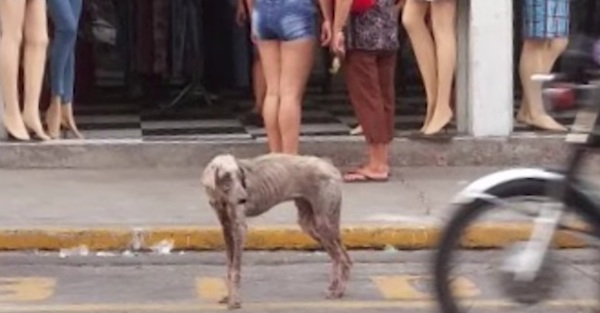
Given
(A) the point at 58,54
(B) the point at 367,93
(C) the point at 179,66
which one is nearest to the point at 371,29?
(B) the point at 367,93

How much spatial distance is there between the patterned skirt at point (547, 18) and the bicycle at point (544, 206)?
576cm

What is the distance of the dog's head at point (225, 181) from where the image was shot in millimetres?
7449

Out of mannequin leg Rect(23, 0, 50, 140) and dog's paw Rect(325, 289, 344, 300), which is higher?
mannequin leg Rect(23, 0, 50, 140)

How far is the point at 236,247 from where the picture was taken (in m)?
7.54

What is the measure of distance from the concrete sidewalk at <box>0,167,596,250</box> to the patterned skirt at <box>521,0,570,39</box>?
1029mm

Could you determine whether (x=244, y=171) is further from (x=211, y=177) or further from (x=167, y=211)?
(x=167, y=211)

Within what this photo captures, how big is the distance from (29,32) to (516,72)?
3576 millimetres

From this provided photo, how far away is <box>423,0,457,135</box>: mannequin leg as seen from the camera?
1141 centimetres

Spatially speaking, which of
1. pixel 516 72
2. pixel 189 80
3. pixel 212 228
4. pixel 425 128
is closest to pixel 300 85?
pixel 212 228

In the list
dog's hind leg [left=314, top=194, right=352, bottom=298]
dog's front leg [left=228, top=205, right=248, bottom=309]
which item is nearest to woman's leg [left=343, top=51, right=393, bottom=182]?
dog's hind leg [left=314, top=194, right=352, bottom=298]

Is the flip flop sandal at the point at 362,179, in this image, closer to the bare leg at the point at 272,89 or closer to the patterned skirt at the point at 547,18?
the bare leg at the point at 272,89

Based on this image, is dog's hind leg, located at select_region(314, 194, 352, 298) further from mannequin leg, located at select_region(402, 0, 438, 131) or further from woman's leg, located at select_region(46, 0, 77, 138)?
woman's leg, located at select_region(46, 0, 77, 138)

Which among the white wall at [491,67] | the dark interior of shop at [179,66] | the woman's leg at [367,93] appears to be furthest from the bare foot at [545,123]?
the woman's leg at [367,93]

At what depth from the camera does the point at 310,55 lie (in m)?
9.85
